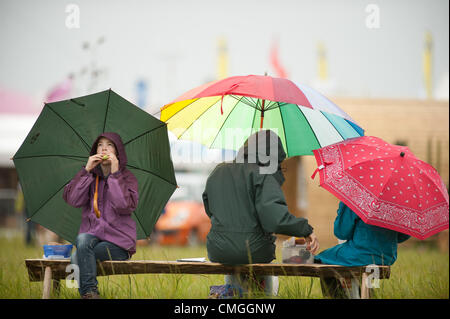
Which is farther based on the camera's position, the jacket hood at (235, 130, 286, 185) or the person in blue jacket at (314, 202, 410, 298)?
the person in blue jacket at (314, 202, 410, 298)

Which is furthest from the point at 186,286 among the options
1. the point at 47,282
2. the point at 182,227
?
the point at 182,227

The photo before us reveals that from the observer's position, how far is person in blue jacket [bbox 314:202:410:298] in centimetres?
418

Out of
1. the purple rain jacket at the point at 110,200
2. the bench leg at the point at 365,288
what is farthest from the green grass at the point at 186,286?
the purple rain jacket at the point at 110,200

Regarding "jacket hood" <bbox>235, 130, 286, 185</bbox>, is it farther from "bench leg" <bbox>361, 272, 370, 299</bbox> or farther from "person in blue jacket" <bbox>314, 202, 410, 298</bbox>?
"bench leg" <bbox>361, 272, 370, 299</bbox>

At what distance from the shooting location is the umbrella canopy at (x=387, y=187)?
4051 millimetres

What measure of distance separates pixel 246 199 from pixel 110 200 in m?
0.97

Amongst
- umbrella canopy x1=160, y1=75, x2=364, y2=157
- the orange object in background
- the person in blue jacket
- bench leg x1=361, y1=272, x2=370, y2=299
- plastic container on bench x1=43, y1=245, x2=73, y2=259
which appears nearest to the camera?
bench leg x1=361, y1=272, x2=370, y2=299

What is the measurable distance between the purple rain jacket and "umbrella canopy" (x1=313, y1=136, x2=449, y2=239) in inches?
54.6

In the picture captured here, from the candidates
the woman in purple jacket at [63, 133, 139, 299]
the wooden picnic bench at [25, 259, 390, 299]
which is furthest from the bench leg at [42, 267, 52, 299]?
the woman in purple jacket at [63, 133, 139, 299]

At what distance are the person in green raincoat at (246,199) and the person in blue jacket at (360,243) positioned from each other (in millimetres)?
378

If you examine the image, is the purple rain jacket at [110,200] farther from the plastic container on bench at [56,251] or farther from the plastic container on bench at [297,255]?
the plastic container on bench at [297,255]

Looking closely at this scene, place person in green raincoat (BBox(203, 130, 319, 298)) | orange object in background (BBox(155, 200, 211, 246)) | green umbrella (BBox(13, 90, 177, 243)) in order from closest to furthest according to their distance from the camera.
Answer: person in green raincoat (BBox(203, 130, 319, 298))
green umbrella (BBox(13, 90, 177, 243))
orange object in background (BBox(155, 200, 211, 246))

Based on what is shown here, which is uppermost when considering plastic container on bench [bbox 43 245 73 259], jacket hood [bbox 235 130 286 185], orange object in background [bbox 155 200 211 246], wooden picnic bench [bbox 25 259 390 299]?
jacket hood [bbox 235 130 286 185]
